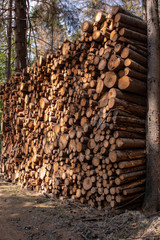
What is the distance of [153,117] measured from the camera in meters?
3.58

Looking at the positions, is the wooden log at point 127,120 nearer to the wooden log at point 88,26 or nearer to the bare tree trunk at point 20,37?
the wooden log at point 88,26

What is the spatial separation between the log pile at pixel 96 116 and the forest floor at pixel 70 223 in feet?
0.84

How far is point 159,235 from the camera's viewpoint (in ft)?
8.17

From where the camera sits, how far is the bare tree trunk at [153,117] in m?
3.42

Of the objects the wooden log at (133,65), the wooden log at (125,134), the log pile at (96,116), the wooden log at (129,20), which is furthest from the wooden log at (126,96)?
the wooden log at (129,20)

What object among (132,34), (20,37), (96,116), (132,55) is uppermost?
(20,37)

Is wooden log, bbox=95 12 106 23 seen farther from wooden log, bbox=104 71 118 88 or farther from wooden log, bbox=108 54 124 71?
wooden log, bbox=104 71 118 88

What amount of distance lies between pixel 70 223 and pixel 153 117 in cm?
207

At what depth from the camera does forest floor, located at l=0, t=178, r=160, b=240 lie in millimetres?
2824

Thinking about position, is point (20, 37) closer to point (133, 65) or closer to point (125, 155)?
point (133, 65)

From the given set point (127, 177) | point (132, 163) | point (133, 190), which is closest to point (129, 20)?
point (132, 163)

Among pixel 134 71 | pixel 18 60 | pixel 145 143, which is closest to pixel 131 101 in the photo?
pixel 134 71

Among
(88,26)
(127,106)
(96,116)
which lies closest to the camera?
(127,106)

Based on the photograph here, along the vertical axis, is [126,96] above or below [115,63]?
below
